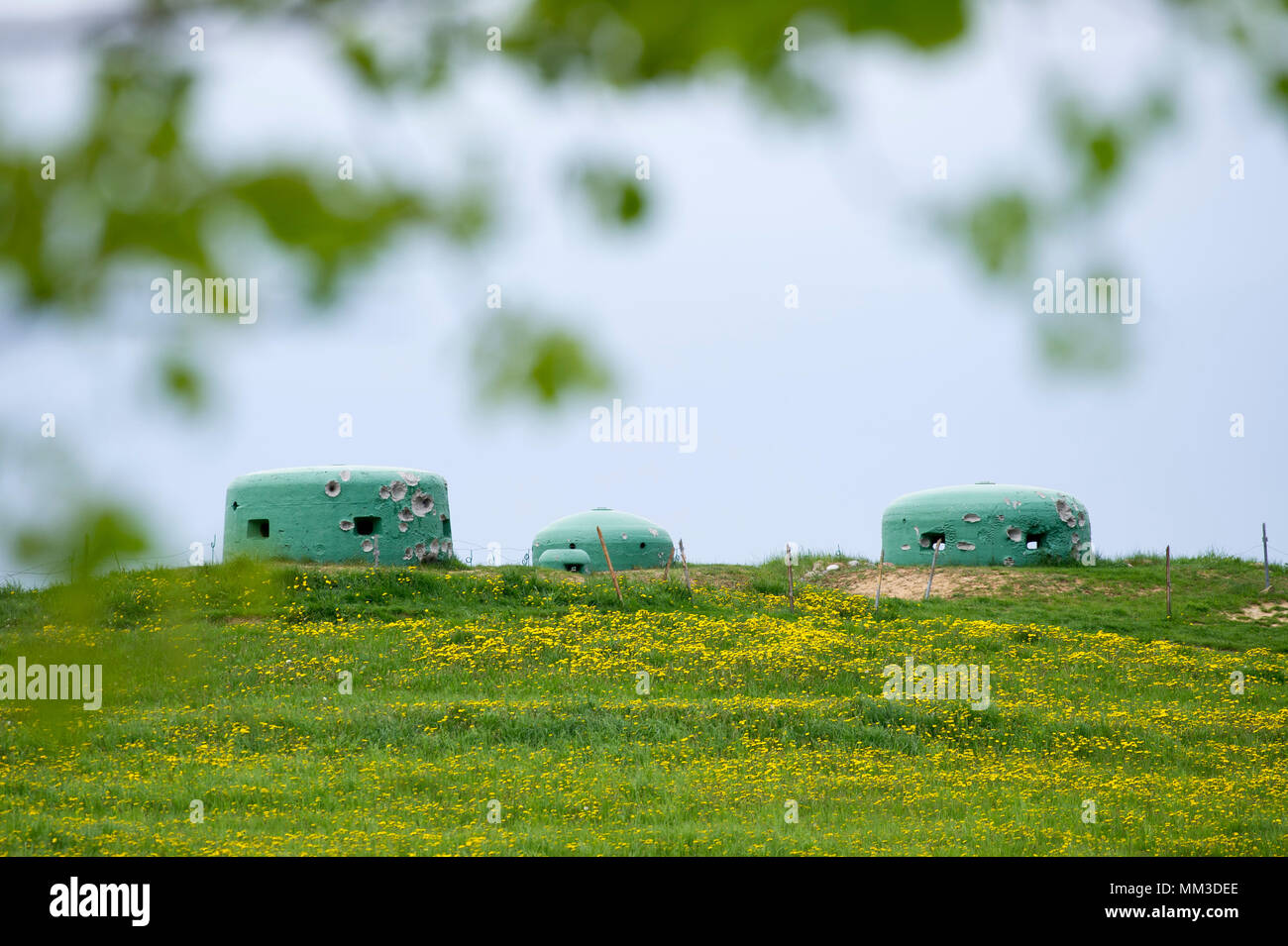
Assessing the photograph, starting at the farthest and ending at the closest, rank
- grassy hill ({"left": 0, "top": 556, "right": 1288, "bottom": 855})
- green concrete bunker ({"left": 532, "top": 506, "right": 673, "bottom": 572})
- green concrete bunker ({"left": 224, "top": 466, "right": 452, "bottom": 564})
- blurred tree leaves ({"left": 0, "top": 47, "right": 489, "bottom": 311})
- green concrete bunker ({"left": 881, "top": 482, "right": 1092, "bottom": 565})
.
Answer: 1. green concrete bunker ({"left": 532, "top": 506, "right": 673, "bottom": 572})
2. green concrete bunker ({"left": 881, "top": 482, "right": 1092, "bottom": 565})
3. green concrete bunker ({"left": 224, "top": 466, "right": 452, "bottom": 564})
4. grassy hill ({"left": 0, "top": 556, "right": 1288, "bottom": 855})
5. blurred tree leaves ({"left": 0, "top": 47, "right": 489, "bottom": 311})

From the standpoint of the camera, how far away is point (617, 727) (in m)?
10.9

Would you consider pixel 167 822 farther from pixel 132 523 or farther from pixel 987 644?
pixel 987 644

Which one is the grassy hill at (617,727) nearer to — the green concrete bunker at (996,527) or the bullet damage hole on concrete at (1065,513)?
the green concrete bunker at (996,527)

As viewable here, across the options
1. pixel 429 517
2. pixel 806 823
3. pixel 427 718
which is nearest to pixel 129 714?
pixel 427 718

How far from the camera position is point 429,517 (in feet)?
71.8

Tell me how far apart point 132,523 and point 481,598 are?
16623mm

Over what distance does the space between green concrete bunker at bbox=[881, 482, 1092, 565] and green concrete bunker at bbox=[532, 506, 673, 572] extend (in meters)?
6.70

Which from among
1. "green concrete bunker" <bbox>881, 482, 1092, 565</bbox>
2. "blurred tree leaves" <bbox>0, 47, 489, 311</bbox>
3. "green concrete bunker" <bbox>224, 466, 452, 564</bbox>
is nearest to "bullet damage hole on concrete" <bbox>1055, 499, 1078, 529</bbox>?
"green concrete bunker" <bbox>881, 482, 1092, 565</bbox>

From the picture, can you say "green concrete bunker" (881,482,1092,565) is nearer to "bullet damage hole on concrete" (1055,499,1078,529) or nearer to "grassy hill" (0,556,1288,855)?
"bullet damage hole on concrete" (1055,499,1078,529)

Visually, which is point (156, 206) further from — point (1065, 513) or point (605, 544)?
point (1065, 513)

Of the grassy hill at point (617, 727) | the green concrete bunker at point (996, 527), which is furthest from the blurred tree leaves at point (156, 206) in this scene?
the green concrete bunker at point (996, 527)

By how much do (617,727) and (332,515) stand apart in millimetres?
11864

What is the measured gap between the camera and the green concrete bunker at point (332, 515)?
20.8m

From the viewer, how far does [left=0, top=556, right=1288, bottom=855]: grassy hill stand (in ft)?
24.3
